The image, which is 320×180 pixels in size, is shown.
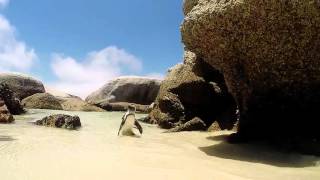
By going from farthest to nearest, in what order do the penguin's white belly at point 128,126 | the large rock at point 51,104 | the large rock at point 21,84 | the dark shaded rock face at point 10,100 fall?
the large rock at point 21,84
the large rock at point 51,104
the dark shaded rock face at point 10,100
the penguin's white belly at point 128,126

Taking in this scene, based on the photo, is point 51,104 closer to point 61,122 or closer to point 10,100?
point 10,100

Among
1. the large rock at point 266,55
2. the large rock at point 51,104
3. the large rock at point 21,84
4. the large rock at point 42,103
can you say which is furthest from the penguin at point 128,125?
the large rock at point 21,84

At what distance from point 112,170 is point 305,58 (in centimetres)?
394

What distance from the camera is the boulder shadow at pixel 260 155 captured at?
624 centimetres

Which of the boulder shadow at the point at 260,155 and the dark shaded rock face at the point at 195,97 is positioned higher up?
the dark shaded rock face at the point at 195,97

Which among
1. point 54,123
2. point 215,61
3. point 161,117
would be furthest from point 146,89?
point 215,61

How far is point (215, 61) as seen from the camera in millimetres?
7844

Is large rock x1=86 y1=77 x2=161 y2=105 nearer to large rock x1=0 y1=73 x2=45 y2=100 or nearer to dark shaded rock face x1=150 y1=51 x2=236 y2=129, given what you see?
large rock x1=0 y1=73 x2=45 y2=100

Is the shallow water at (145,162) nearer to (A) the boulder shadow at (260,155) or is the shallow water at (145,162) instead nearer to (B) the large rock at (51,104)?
(A) the boulder shadow at (260,155)

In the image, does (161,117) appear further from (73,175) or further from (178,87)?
(73,175)

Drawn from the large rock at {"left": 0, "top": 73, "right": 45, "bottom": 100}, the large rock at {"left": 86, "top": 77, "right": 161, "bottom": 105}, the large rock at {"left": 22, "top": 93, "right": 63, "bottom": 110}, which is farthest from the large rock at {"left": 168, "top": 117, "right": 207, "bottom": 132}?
the large rock at {"left": 0, "top": 73, "right": 45, "bottom": 100}

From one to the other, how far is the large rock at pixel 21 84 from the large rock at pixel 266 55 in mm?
20843

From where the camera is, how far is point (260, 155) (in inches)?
272

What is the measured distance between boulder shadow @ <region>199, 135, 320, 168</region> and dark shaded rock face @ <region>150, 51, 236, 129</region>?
376 centimetres
